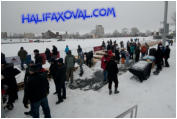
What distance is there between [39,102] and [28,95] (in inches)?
13.6

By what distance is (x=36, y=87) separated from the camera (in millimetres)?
2969

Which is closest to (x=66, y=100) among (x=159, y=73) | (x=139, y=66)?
(x=139, y=66)

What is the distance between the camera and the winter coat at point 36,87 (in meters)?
2.92

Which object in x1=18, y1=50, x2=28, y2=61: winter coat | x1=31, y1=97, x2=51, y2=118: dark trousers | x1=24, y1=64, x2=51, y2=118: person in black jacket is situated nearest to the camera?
x1=24, y1=64, x2=51, y2=118: person in black jacket

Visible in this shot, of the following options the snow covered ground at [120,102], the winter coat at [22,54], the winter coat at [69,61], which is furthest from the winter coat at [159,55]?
the winter coat at [22,54]

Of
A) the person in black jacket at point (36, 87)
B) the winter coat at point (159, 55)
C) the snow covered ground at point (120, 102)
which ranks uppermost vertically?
the winter coat at point (159, 55)

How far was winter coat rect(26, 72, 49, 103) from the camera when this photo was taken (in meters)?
2.92

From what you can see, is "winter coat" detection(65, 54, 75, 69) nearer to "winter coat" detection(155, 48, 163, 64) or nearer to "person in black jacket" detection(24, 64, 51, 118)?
"person in black jacket" detection(24, 64, 51, 118)

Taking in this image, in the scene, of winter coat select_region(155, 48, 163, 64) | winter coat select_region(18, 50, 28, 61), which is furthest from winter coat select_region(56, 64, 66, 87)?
winter coat select_region(18, 50, 28, 61)

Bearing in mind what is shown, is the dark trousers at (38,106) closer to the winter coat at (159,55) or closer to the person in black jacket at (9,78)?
the person in black jacket at (9,78)

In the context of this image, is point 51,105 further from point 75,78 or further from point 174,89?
point 174,89

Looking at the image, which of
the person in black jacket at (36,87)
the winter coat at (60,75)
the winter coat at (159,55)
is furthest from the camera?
the winter coat at (159,55)

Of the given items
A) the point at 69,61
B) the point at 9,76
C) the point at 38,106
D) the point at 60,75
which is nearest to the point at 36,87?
the point at 38,106

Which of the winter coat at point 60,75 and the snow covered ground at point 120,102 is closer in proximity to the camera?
the snow covered ground at point 120,102
